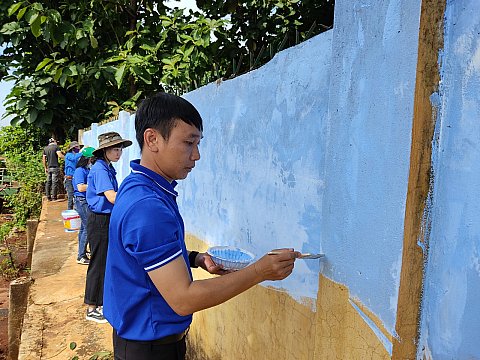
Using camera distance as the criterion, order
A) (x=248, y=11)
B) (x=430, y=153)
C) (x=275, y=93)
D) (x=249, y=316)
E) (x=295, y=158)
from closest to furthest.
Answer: (x=430, y=153) < (x=295, y=158) < (x=275, y=93) < (x=249, y=316) < (x=248, y=11)

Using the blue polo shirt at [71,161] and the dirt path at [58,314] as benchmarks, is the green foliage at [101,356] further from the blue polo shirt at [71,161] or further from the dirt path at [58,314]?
the blue polo shirt at [71,161]

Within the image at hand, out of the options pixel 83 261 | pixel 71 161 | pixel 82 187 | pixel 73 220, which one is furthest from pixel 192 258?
pixel 71 161

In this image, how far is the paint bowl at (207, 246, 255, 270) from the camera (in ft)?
5.68

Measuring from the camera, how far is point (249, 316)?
2311 millimetres

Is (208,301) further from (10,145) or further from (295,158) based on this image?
(10,145)

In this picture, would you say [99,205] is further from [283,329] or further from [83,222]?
[283,329]

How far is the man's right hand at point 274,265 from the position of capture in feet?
4.51

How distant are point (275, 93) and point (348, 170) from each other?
821 mm

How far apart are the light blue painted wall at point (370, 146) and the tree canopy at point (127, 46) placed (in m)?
0.65

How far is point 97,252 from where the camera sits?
4.02m

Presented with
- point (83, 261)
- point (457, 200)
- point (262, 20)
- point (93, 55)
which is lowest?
point (83, 261)

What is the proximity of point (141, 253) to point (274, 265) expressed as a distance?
42 centimetres

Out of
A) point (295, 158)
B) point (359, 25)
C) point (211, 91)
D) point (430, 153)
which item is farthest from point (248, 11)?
point (430, 153)

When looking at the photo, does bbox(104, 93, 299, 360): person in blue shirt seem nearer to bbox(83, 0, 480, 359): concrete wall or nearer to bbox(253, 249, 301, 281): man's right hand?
bbox(253, 249, 301, 281): man's right hand
